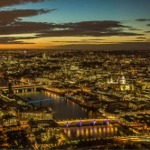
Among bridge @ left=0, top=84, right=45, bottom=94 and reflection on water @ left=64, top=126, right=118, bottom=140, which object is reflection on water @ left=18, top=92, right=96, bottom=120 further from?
reflection on water @ left=64, top=126, right=118, bottom=140

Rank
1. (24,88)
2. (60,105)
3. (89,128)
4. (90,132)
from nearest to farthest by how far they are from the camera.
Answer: (90,132) < (89,128) < (60,105) < (24,88)

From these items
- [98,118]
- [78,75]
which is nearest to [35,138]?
[98,118]

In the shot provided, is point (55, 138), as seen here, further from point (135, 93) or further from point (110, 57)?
point (110, 57)

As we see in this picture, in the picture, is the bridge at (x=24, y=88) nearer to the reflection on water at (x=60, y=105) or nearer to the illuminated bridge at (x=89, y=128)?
the reflection on water at (x=60, y=105)

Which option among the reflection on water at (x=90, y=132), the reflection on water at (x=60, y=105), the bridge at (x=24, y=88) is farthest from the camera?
the bridge at (x=24, y=88)

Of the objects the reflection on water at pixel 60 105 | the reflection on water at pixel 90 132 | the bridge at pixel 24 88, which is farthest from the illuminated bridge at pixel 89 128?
the bridge at pixel 24 88

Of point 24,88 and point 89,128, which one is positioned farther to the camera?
point 24,88

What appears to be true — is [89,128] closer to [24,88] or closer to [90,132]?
[90,132]

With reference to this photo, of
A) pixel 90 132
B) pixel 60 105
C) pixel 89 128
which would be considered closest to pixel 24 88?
pixel 60 105
